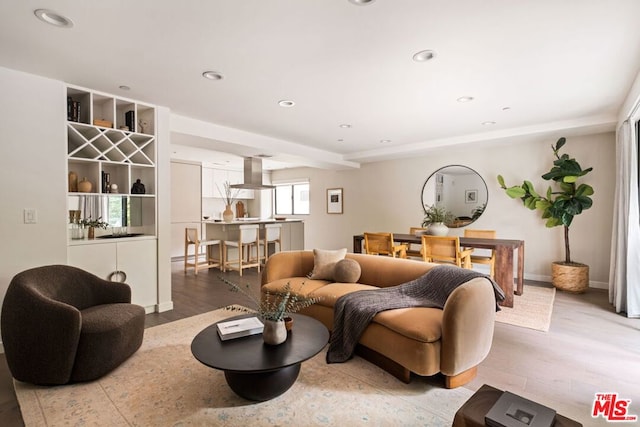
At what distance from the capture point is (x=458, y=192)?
6.11 metres

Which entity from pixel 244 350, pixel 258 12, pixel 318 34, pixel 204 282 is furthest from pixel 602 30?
pixel 204 282

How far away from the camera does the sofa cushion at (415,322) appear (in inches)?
83.4

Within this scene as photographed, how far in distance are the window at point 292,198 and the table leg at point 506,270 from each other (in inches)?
222

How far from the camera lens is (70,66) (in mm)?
2746

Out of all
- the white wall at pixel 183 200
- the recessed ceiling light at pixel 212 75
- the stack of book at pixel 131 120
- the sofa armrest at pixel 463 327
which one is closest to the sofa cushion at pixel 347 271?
the sofa armrest at pixel 463 327

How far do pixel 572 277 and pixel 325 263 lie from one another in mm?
3651

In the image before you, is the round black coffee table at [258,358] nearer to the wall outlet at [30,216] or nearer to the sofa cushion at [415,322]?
the sofa cushion at [415,322]

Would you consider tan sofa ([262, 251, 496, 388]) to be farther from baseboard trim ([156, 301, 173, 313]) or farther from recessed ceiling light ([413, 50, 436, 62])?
baseboard trim ([156, 301, 173, 313])

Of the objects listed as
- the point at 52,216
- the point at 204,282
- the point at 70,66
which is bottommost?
the point at 204,282

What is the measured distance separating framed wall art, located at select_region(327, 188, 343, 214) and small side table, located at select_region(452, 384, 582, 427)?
6682 mm

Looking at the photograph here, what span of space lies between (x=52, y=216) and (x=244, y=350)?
8.17 feet

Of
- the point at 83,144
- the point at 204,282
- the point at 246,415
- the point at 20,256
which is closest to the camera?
the point at 246,415

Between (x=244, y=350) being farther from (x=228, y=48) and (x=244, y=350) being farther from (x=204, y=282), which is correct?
(x=204, y=282)

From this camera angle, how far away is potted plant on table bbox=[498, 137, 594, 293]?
4.49 meters
